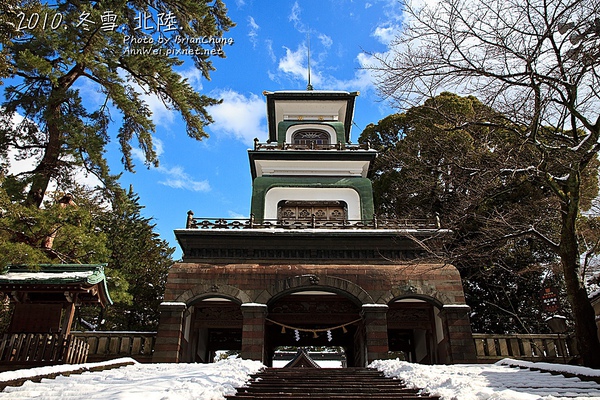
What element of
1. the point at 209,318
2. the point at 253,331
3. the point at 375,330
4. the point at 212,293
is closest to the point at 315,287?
the point at 375,330

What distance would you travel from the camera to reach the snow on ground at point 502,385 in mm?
4875

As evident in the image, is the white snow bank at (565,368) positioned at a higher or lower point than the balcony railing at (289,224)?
lower

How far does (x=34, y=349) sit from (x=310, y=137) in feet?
48.5

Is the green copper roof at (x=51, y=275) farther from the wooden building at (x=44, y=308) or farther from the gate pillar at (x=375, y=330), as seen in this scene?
the gate pillar at (x=375, y=330)

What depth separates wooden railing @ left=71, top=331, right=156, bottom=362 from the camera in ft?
42.1

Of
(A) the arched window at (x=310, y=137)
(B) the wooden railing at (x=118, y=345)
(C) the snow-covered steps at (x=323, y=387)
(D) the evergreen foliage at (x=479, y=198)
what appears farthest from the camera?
(A) the arched window at (x=310, y=137)

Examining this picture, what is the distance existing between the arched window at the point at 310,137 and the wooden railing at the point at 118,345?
451 inches

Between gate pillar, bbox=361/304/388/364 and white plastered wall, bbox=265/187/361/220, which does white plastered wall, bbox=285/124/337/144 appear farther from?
gate pillar, bbox=361/304/388/364

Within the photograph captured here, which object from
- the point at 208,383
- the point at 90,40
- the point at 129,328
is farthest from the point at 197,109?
the point at 129,328

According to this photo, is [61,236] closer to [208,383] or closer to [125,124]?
[125,124]

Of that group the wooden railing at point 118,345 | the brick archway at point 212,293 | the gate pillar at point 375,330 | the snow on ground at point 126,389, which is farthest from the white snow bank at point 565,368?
the wooden railing at point 118,345

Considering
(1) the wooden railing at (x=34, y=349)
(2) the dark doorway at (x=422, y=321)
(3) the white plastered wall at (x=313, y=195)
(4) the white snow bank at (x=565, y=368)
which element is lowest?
(4) the white snow bank at (x=565, y=368)

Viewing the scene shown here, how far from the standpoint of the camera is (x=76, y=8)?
13164mm

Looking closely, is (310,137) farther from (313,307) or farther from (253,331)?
(253,331)
